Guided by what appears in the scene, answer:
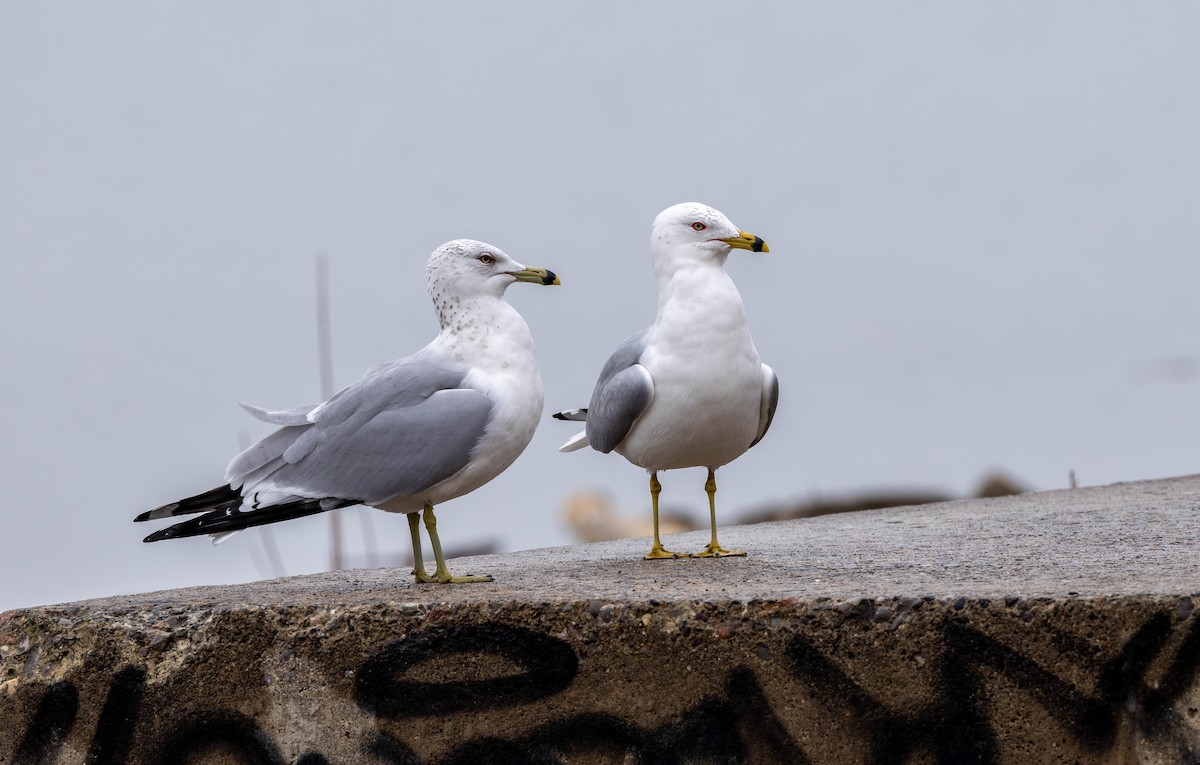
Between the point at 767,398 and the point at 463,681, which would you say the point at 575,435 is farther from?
the point at 463,681

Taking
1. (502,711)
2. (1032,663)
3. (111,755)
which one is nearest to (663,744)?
(502,711)

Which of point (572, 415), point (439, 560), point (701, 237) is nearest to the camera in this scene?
point (439, 560)

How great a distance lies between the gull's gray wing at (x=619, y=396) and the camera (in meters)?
5.18

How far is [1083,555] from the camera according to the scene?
5172 mm

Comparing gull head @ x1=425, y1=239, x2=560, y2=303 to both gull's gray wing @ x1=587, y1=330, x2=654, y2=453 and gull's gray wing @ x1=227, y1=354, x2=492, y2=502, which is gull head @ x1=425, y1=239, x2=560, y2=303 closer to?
gull's gray wing @ x1=227, y1=354, x2=492, y2=502

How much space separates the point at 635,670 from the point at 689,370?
52.9 inches

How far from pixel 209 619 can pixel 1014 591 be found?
244 cm

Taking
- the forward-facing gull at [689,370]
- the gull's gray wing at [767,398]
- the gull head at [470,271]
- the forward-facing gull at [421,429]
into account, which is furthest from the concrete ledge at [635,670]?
the gull head at [470,271]

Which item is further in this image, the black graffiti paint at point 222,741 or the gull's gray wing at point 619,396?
the gull's gray wing at point 619,396

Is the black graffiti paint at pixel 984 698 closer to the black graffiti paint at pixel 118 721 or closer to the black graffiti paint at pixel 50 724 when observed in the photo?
the black graffiti paint at pixel 118 721

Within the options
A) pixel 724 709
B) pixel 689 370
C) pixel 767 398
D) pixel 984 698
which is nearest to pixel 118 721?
pixel 724 709

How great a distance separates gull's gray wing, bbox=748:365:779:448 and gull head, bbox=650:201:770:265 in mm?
474

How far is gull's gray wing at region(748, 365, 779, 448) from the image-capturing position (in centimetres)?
539

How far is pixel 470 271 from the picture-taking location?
466 centimetres
